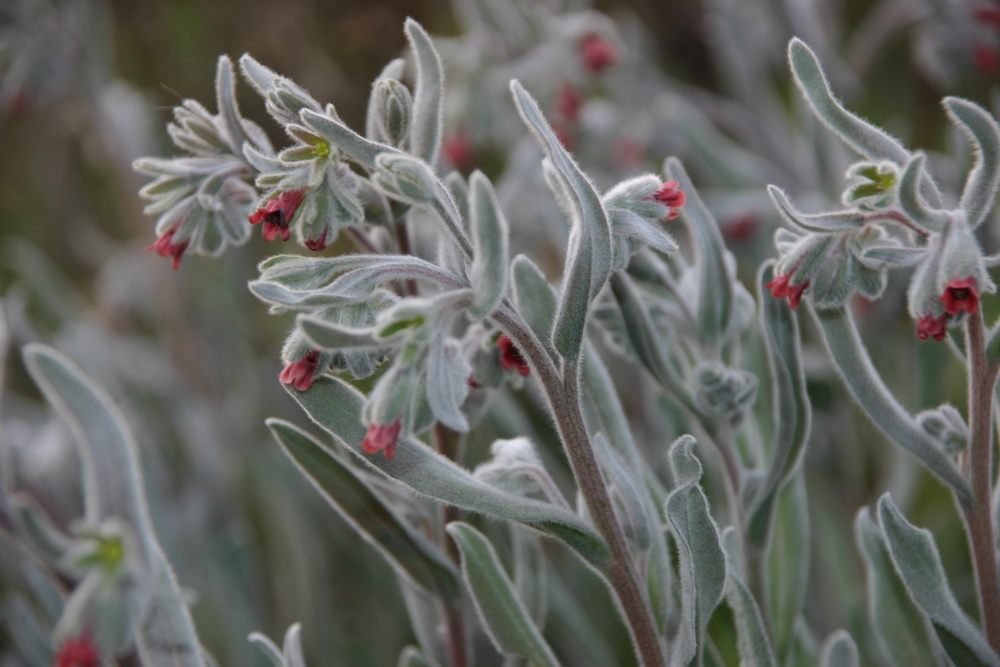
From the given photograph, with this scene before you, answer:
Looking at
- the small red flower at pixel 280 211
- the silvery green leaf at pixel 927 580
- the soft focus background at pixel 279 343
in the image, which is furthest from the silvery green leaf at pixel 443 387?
the soft focus background at pixel 279 343

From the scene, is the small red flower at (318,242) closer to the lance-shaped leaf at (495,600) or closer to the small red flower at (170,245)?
the small red flower at (170,245)

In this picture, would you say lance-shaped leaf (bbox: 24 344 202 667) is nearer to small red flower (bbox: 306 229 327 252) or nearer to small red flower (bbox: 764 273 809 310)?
small red flower (bbox: 306 229 327 252)

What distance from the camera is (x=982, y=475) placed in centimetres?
135

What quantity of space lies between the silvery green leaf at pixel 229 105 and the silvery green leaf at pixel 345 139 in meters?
0.22

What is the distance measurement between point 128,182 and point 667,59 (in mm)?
2960

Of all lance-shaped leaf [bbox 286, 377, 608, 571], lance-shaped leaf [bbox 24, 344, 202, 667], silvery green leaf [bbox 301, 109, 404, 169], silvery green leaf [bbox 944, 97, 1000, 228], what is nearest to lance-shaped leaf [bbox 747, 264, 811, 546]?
silvery green leaf [bbox 944, 97, 1000, 228]

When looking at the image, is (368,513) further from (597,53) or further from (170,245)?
(597,53)

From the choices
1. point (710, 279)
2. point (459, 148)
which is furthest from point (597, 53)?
point (710, 279)

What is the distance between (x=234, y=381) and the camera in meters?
3.20

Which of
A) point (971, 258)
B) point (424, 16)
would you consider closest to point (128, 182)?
point (424, 16)

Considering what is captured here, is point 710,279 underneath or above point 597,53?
underneath

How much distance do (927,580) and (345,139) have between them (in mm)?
975

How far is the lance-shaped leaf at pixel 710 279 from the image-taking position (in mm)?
1615

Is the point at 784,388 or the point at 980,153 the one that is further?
the point at 784,388
